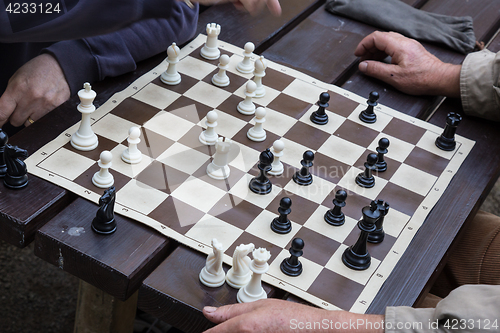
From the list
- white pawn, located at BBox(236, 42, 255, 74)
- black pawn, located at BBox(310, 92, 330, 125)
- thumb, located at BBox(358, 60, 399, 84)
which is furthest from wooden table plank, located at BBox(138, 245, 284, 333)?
thumb, located at BBox(358, 60, 399, 84)

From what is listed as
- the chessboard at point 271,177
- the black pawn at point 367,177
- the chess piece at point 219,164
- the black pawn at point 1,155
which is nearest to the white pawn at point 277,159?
the chessboard at point 271,177

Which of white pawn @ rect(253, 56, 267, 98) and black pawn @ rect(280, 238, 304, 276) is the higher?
white pawn @ rect(253, 56, 267, 98)

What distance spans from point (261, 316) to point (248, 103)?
3.30 feet

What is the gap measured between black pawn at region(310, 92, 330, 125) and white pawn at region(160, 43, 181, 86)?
0.57 m

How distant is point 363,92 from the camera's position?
2.45 meters

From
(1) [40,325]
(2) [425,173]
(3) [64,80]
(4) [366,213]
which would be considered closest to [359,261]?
(4) [366,213]

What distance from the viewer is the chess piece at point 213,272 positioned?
1.51m

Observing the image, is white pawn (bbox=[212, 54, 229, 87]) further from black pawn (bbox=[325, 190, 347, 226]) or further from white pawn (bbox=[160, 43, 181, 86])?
black pawn (bbox=[325, 190, 347, 226])

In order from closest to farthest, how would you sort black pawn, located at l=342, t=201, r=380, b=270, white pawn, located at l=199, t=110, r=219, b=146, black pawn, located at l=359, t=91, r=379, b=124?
black pawn, located at l=342, t=201, r=380, b=270 → white pawn, located at l=199, t=110, r=219, b=146 → black pawn, located at l=359, t=91, r=379, b=124

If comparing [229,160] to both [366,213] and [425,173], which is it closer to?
[366,213]

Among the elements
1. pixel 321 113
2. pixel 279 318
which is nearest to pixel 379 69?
pixel 321 113

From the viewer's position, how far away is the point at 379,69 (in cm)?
249

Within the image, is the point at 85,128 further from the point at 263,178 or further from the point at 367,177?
the point at 367,177

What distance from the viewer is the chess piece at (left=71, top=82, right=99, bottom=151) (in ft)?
6.19
